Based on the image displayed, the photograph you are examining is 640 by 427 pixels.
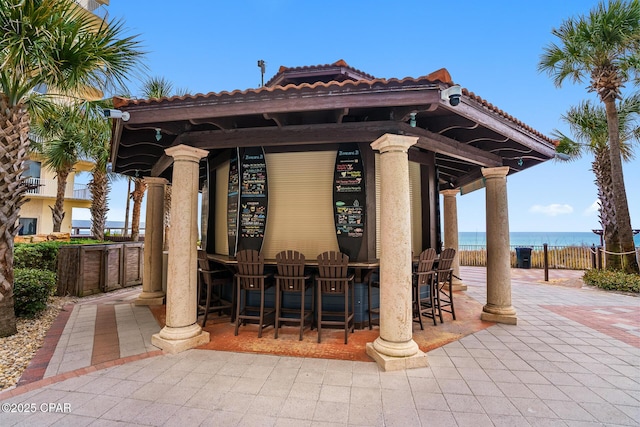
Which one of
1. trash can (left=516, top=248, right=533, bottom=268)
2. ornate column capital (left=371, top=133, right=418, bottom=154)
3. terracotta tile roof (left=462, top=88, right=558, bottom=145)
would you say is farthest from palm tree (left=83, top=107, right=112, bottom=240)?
trash can (left=516, top=248, right=533, bottom=268)

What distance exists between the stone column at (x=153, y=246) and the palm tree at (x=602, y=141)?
11488 millimetres

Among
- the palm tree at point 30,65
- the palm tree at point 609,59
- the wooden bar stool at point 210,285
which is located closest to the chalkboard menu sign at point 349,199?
the wooden bar stool at point 210,285

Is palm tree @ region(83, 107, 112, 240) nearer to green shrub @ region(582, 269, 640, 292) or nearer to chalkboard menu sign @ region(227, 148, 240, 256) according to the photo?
chalkboard menu sign @ region(227, 148, 240, 256)

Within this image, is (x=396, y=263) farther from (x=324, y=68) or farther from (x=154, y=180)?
(x=154, y=180)

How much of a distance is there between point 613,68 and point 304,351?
1113 centimetres

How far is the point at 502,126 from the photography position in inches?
→ 147

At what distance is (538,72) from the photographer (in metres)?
8.74

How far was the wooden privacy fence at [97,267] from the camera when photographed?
654 centimetres

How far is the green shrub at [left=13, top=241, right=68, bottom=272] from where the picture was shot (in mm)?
5750

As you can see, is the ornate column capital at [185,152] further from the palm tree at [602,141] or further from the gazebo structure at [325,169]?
the palm tree at [602,141]

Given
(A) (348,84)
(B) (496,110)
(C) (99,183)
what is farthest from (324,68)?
(C) (99,183)

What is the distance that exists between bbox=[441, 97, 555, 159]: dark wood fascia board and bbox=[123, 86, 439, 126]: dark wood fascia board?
39cm

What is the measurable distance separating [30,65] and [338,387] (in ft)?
17.1

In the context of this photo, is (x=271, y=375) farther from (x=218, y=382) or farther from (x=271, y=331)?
(x=271, y=331)
